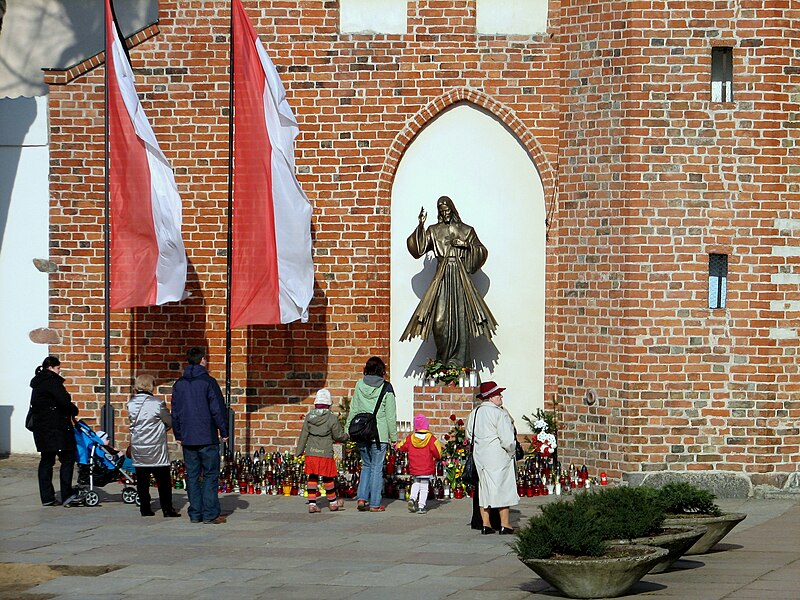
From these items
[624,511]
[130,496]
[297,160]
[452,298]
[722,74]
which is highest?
[722,74]

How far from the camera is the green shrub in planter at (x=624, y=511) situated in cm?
1254

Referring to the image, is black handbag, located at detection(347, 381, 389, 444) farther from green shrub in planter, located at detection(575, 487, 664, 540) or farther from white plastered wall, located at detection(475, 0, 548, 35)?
white plastered wall, located at detection(475, 0, 548, 35)

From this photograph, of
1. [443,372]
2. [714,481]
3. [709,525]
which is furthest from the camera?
[443,372]

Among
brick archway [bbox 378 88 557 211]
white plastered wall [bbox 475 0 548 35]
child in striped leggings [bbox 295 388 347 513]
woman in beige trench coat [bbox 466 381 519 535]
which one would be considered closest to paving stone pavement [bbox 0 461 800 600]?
woman in beige trench coat [bbox 466 381 519 535]

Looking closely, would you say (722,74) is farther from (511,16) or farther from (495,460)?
(495,460)

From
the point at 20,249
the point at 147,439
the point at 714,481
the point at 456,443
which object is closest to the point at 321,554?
the point at 147,439

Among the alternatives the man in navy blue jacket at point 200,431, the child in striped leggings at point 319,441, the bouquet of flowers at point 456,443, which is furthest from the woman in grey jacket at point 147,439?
the bouquet of flowers at point 456,443

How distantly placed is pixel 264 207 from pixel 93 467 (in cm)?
368

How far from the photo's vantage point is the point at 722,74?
746 inches

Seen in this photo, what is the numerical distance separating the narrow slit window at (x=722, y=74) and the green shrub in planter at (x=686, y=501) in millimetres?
6365

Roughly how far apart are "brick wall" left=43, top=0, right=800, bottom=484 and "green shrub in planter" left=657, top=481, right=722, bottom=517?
4.42 m

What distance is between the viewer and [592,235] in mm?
19359

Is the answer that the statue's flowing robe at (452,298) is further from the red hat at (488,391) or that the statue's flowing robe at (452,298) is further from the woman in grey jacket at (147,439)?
the woman in grey jacket at (147,439)

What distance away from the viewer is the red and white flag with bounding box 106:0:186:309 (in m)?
18.7
